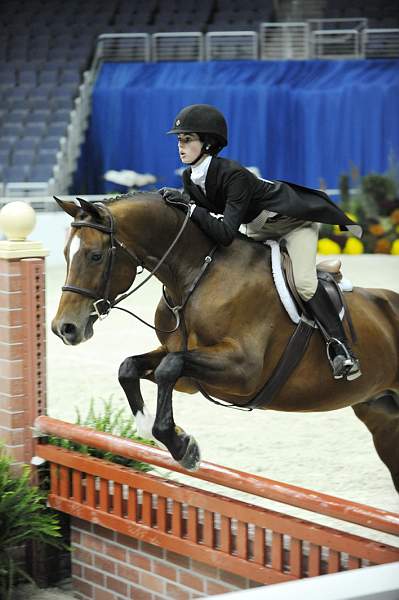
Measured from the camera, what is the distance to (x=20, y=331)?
3.49 metres

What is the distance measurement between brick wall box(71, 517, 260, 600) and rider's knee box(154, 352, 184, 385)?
65 cm

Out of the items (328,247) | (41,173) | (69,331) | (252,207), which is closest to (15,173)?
(41,173)

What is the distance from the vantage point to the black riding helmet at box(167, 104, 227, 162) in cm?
289

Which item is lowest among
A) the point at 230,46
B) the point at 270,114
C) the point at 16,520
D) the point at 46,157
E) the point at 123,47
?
the point at 16,520

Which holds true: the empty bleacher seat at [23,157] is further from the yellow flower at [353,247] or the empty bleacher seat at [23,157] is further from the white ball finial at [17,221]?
the white ball finial at [17,221]

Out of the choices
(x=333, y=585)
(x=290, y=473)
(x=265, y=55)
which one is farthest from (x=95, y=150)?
(x=333, y=585)

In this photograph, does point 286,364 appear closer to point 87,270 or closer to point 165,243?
point 165,243

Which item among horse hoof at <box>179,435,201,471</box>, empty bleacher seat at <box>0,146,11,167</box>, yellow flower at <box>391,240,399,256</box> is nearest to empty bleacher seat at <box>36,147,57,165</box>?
empty bleacher seat at <box>0,146,11,167</box>

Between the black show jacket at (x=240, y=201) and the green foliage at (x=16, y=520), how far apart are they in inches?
46.4

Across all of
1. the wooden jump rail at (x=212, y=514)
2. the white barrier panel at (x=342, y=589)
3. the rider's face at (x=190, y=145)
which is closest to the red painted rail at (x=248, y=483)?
the wooden jump rail at (x=212, y=514)

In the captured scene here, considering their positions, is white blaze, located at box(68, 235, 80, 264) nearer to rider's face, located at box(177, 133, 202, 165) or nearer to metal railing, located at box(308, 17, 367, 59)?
rider's face, located at box(177, 133, 202, 165)

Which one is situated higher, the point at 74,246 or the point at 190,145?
the point at 190,145

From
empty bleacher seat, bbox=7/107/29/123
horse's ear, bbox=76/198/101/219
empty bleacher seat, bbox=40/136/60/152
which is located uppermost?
empty bleacher seat, bbox=7/107/29/123

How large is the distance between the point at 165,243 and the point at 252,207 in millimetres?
317
